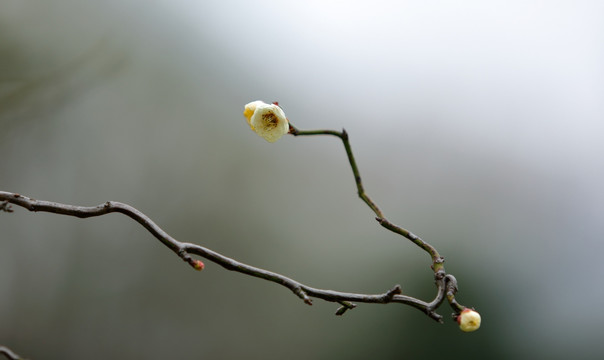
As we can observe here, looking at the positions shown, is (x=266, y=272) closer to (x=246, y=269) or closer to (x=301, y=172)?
(x=246, y=269)

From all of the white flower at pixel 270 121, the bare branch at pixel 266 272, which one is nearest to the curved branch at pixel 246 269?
the bare branch at pixel 266 272

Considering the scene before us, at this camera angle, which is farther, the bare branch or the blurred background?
the blurred background

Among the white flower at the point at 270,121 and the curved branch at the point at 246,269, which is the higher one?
the white flower at the point at 270,121

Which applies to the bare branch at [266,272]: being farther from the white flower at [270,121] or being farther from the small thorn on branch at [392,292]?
the white flower at [270,121]

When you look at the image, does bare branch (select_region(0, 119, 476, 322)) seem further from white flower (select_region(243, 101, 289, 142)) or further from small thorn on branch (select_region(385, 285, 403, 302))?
white flower (select_region(243, 101, 289, 142))

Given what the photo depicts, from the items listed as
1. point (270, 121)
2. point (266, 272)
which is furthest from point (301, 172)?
point (266, 272)

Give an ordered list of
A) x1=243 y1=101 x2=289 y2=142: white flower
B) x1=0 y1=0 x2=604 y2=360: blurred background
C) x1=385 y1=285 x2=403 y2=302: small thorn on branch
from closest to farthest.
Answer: x1=385 y1=285 x2=403 y2=302: small thorn on branch → x1=243 y1=101 x2=289 y2=142: white flower → x1=0 y1=0 x2=604 y2=360: blurred background

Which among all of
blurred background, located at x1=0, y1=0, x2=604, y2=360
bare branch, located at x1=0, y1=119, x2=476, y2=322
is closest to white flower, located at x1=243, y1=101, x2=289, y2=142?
bare branch, located at x1=0, y1=119, x2=476, y2=322

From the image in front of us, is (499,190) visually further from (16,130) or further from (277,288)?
(16,130)
